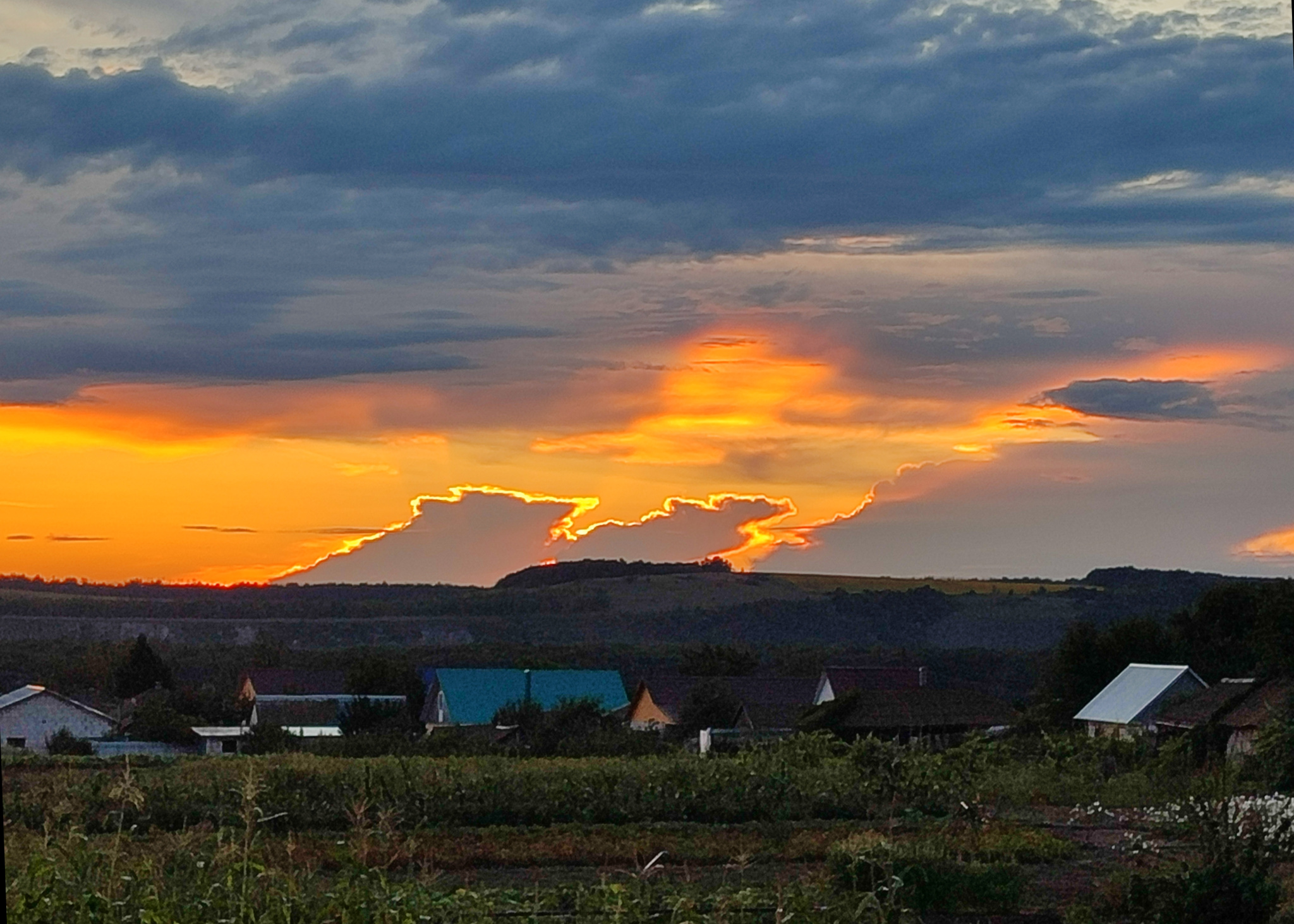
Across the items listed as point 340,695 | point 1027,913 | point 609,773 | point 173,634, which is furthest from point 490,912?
point 173,634

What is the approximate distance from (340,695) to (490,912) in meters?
46.9

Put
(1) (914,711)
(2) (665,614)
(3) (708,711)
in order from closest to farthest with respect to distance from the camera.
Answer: (1) (914,711) < (3) (708,711) < (2) (665,614)

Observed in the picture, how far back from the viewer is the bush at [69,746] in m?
38.1

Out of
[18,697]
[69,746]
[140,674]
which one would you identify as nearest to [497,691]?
[18,697]

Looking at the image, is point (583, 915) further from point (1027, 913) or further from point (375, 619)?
point (375, 619)

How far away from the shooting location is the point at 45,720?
153 ft

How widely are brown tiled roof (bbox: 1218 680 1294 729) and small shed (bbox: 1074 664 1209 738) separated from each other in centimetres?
311

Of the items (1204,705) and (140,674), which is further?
(140,674)

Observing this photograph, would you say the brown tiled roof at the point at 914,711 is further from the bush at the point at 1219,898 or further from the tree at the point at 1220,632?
the bush at the point at 1219,898

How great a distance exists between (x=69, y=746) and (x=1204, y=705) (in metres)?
26.6

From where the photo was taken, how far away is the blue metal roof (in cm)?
4841

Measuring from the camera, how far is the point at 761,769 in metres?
25.3

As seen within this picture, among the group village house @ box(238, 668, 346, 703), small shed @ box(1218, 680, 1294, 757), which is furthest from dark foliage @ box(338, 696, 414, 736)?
small shed @ box(1218, 680, 1294, 757)

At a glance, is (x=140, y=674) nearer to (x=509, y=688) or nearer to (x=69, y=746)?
(x=509, y=688)
